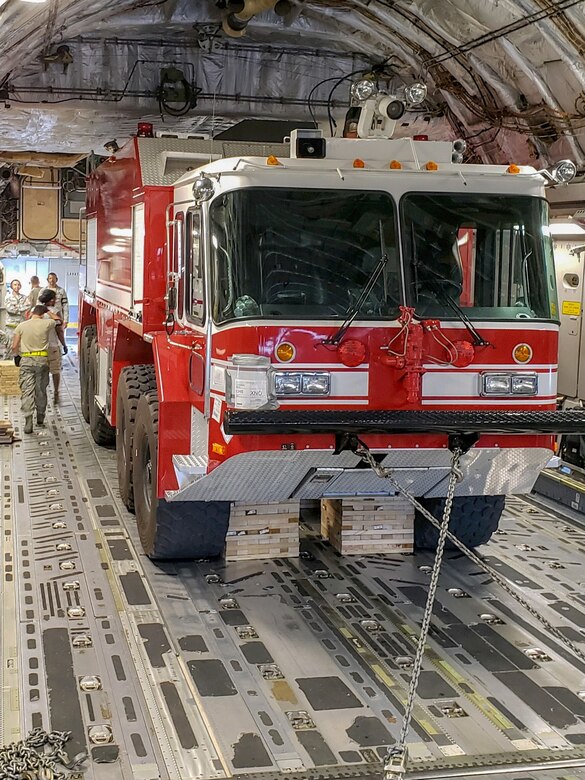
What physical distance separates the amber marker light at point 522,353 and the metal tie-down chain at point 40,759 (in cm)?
331

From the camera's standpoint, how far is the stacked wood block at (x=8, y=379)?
14281mm

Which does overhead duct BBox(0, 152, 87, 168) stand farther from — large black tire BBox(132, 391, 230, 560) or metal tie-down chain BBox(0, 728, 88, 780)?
metal tie-down chain BBox(0, 728, 88, 780)

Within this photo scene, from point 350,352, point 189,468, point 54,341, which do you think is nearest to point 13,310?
point 54,341

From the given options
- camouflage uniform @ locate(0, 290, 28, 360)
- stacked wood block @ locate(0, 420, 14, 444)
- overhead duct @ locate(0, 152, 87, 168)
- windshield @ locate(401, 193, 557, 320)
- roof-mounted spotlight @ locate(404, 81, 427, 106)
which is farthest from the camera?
camouflage uniform @ locate(0, 290, 28, 360)

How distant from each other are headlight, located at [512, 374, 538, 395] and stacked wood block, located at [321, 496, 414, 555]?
1593 mm

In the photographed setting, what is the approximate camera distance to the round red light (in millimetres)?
5965

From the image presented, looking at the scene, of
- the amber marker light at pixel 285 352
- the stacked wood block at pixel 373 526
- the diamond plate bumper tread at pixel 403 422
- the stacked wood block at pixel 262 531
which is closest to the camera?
the diamond plate bumper tread at pixel 403 422

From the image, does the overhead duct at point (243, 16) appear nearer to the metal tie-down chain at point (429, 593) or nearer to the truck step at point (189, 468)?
the truck step at point (189, 468)

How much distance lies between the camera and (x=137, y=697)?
206 inches

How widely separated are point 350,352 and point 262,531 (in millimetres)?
1970

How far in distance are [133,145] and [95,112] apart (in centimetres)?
355

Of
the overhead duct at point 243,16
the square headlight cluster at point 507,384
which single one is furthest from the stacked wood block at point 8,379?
the square headlight cluster at point 507,384

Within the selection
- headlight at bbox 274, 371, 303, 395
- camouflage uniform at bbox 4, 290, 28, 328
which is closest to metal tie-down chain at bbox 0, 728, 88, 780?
headlight at bbox 274, 371, 303, 395

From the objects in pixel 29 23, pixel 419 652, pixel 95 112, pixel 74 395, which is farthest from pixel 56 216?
pixel 419 652
